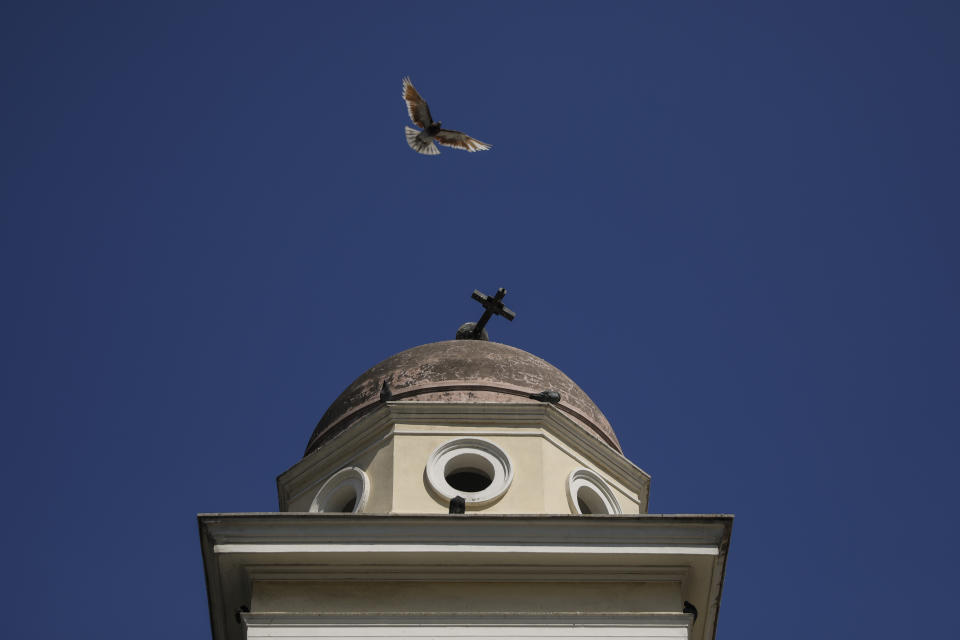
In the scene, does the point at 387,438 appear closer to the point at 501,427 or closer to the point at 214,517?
the point at 501,427

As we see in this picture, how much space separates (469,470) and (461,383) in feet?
4.59

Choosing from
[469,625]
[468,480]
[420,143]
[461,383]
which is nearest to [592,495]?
[468,480]

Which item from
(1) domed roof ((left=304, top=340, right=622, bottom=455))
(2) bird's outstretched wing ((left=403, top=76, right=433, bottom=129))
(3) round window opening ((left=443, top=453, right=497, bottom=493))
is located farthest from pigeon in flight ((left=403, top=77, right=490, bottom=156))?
(3) round window opening ((left=443, top=453, right=497, bottom=493))

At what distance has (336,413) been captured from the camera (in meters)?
18.9

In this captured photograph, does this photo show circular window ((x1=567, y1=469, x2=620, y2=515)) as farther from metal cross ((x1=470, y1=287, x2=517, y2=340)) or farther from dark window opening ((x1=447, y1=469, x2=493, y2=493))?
metal cross ((x1=470, y1=287, x2=517, y2=340))

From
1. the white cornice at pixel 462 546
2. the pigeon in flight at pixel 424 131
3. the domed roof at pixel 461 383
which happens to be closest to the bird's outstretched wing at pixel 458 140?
the pigeon in flight at pixel 424 131

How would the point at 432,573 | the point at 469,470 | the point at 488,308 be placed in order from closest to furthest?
the point at 432,573
the point at 469,470
the point at 488,308

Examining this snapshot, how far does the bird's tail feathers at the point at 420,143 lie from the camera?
1822cm

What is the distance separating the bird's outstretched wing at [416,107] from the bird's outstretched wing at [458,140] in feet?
0.68

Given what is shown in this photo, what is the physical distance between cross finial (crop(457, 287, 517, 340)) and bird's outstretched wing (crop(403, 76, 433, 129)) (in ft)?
10.6

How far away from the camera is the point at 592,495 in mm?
17406

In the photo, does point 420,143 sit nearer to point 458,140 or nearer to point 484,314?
point 458,140

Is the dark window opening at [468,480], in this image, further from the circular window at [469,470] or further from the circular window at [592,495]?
the circular window at [592,495]

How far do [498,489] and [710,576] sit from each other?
103 inches
